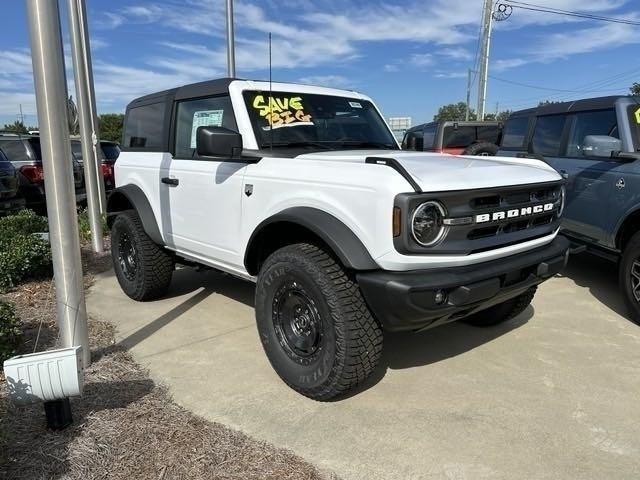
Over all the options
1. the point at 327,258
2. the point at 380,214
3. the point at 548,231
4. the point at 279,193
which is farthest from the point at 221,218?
the point at 548,231

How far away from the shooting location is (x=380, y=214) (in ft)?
8.43

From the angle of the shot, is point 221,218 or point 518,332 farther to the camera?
point 518,332

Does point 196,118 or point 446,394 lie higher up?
point 196,118

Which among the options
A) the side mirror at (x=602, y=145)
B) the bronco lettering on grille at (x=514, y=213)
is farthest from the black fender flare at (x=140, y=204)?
the side mirror at (x=602, y=145)

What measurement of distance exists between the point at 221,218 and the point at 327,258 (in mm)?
1163

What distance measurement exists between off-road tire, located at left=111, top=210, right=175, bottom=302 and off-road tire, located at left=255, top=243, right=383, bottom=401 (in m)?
1.87

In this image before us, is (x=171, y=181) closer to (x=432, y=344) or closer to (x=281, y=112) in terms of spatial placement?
(x=281, y=112)

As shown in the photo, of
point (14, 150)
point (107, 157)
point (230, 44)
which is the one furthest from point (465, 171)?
point (107, 157)

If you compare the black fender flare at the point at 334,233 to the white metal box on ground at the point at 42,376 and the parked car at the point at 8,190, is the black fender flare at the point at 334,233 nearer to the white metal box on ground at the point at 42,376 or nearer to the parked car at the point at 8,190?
the white metal box on ground at the point at 42,376

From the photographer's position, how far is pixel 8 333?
344 cm

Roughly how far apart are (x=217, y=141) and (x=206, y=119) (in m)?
1.00

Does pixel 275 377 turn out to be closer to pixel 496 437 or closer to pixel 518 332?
pixel 496 437

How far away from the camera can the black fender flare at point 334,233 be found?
104 inches

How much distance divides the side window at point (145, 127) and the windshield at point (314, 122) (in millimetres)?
1195
